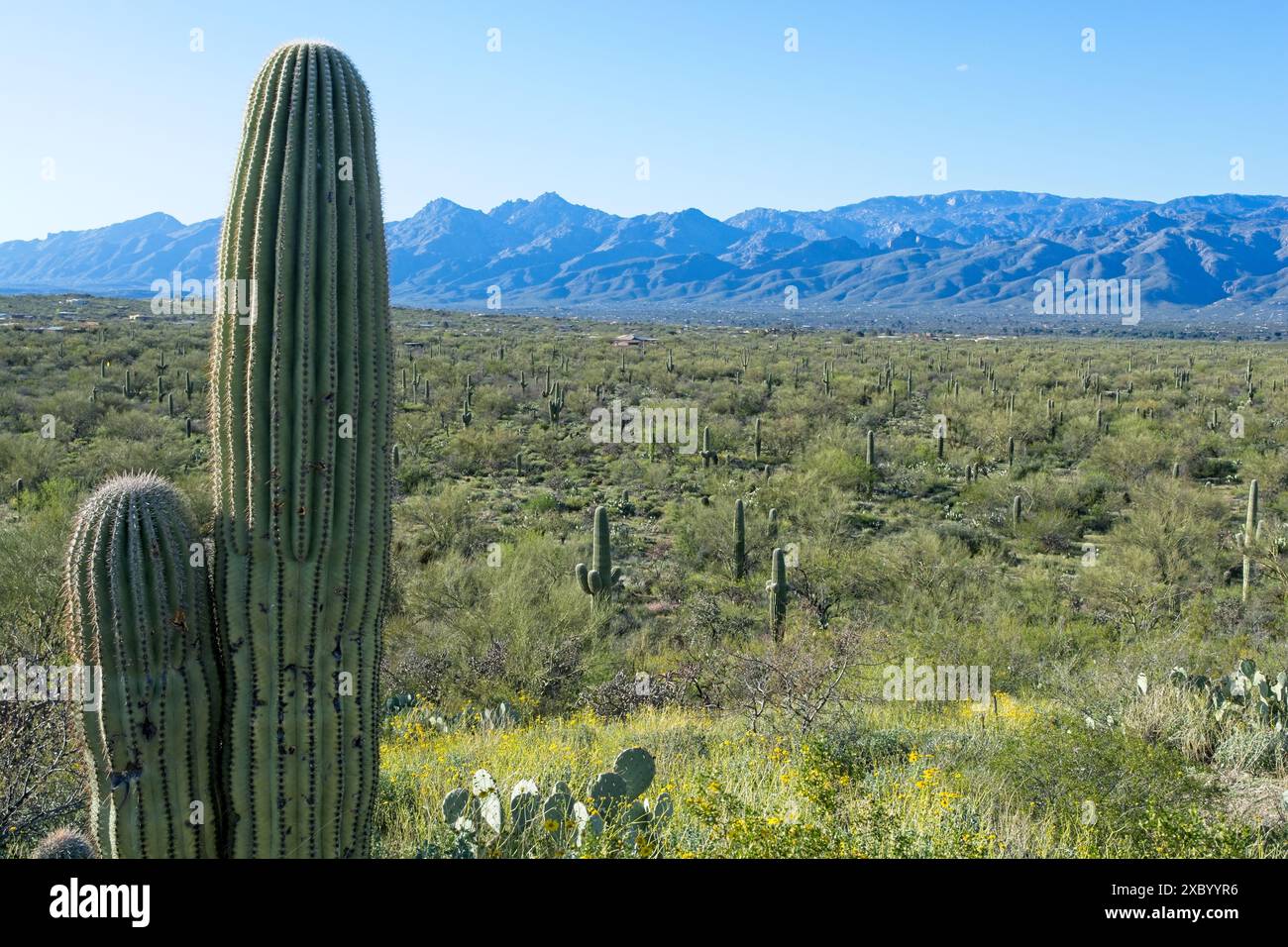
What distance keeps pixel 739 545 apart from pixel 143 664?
544 inches

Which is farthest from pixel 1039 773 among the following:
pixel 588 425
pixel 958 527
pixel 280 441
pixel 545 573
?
pixel 588 425

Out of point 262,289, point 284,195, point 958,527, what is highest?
point 284,195

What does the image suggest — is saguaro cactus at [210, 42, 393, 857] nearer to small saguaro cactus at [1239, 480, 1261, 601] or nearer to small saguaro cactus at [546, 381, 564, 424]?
A: small saguaro cactus at [1239, 480, 1261, 601]

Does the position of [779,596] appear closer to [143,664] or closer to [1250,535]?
[1250,535]

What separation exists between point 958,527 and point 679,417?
11.9m

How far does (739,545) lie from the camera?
54.9 feet

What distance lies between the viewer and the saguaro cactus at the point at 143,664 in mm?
3342

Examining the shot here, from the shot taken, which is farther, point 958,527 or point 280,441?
point 958,527

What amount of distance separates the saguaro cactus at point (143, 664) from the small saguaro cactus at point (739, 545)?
44.1 ft

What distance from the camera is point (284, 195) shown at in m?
3.54

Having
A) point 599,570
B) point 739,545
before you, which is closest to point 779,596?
point 599,570

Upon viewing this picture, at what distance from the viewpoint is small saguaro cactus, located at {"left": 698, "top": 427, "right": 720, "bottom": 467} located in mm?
25281
